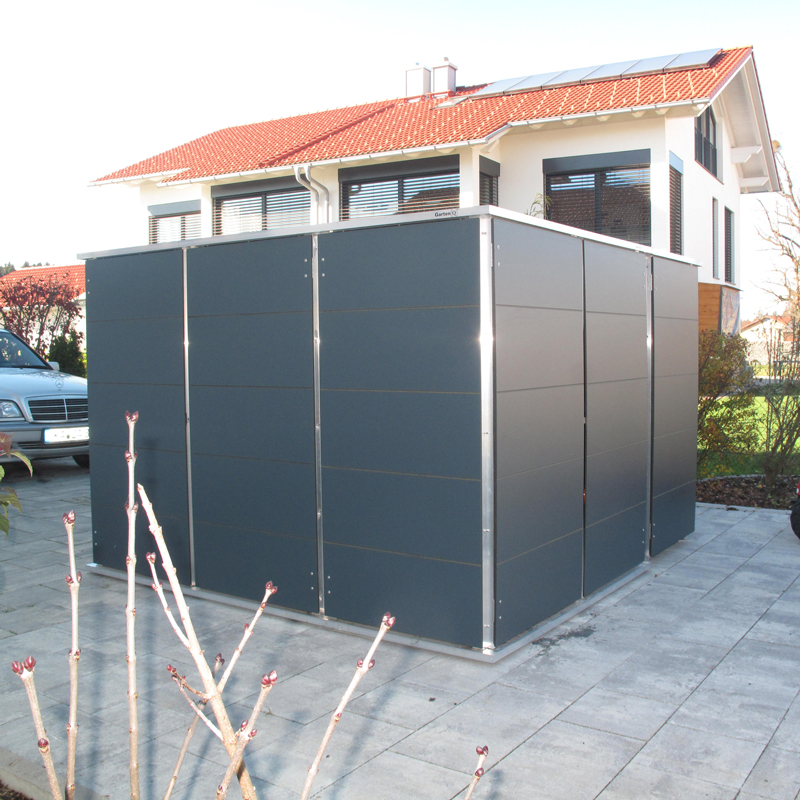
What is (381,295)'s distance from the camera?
4797mm

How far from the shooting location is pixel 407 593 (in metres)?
4.82

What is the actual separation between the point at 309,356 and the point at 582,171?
11.8 metres

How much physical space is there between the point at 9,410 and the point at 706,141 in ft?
49.8

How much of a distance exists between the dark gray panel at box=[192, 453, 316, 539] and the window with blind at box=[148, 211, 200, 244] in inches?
602

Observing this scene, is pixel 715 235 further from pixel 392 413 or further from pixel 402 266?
pixel 392 413

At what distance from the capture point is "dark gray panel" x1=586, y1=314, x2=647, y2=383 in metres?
5.67

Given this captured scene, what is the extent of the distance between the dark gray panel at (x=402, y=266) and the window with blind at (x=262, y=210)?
41.9 ft

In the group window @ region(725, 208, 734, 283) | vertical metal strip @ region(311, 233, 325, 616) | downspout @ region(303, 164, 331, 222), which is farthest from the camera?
window @ region(725, 208, 734, 283)

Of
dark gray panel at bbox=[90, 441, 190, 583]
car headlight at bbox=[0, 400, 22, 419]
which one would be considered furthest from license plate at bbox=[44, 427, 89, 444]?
dark gray panel at bbox=[90, 441, 190, 583]

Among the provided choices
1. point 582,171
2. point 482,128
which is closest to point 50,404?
point 482,128

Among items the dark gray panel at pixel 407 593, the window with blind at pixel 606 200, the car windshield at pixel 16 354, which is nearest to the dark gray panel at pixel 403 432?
the dark gray panel at pixel 407 593

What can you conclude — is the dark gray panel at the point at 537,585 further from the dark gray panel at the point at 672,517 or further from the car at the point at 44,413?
the car at the point at 44,413

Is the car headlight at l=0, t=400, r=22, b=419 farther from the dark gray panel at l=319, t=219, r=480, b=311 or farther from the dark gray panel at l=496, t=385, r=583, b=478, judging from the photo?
the dark gray panel at l=496, t=385, r=583, b=478

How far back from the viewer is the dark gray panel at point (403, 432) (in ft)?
14.9
